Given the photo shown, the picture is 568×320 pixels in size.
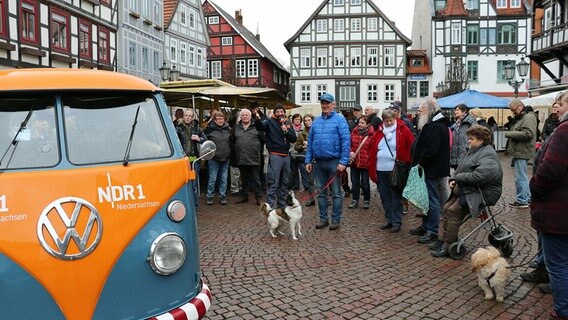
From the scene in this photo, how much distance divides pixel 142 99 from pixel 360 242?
4.41m

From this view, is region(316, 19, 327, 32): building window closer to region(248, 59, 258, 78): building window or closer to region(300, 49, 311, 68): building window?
region(300, 49, 311, 68): building window

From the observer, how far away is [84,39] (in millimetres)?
23719

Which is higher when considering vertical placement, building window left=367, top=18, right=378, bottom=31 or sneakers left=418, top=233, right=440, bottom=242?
building window left=367, top=18, right=378, bottom=31

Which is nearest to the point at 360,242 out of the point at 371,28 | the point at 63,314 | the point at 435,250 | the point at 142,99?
the point at 435,250

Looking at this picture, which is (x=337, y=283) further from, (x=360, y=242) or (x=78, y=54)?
(x=78, y=54)

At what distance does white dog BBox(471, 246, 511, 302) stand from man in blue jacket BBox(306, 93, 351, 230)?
2827mm

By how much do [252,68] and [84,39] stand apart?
26.4 meters

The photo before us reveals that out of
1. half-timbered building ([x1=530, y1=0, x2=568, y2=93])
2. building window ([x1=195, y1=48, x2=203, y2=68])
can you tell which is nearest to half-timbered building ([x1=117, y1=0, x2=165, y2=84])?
building window ([x1=195, y1=48, x2=203, y2=68])

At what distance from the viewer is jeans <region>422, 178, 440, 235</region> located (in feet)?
21.8

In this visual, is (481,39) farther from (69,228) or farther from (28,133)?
(69,228)

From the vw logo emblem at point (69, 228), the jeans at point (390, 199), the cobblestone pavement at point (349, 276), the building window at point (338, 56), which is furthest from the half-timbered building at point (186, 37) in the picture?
the vw logo emblem at point (69, 228)

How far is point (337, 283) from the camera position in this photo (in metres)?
5.24

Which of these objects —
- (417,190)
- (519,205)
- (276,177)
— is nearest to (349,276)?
(417,190)

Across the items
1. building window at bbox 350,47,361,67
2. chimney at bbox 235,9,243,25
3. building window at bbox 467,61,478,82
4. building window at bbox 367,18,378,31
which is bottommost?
building window at bbox 467,61,478,82
